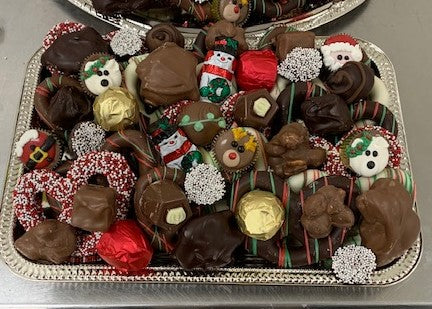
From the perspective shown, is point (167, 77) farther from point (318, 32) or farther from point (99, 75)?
point (318, 32)

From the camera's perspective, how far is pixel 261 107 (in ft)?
4.55

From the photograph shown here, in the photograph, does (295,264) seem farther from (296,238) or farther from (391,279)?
(391,279)

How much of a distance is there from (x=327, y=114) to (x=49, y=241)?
0.73m

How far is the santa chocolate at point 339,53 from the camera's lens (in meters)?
1.51

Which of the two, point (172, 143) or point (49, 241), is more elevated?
point (172, 143)

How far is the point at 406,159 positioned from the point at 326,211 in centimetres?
38

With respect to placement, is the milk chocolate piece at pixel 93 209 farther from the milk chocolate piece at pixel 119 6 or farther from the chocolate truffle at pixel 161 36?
the milk chocolate piece at pixel 119 6

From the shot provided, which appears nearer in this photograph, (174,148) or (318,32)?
(174,148)

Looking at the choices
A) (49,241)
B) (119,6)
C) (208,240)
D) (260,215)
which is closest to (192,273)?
(208,240)

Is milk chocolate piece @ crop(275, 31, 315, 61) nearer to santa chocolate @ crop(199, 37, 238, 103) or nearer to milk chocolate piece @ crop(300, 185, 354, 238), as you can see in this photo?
santa chocolate @ crop(199, 37, 238, 103)

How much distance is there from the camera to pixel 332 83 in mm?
1463

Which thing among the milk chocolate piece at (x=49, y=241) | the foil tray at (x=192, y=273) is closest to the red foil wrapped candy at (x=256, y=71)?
the foil tray at (x=192, y=273)

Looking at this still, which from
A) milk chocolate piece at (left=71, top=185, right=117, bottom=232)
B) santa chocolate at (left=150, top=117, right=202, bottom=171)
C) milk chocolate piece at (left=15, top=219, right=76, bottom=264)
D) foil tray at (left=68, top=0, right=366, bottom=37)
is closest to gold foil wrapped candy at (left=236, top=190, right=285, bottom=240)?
santa chocolate at (left=150, top=117, right=202, bottom=171)

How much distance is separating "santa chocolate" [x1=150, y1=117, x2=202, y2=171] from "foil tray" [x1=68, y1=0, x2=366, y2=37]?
1.61ft
